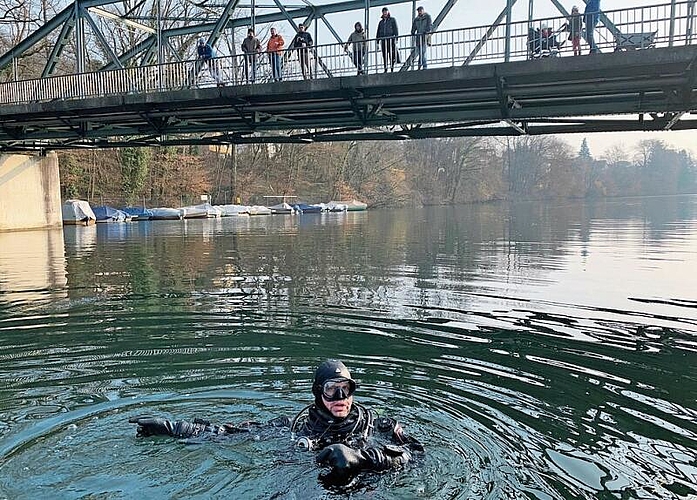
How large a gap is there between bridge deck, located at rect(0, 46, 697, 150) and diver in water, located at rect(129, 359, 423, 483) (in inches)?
474

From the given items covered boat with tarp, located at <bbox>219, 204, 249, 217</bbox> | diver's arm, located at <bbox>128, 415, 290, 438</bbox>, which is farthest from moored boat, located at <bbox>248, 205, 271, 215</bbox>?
diver's arm, located at <bbox>128, 415, 290, 438</bbox>

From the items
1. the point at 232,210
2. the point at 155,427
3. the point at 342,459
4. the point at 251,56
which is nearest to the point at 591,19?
the point at 251,56

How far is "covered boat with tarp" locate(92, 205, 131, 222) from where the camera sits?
178 ft

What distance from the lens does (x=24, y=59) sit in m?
45.0

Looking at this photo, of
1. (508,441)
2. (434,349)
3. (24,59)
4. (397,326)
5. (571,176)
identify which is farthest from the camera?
(571,176)

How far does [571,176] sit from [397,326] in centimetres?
13256

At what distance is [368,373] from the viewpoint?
947 centimetres

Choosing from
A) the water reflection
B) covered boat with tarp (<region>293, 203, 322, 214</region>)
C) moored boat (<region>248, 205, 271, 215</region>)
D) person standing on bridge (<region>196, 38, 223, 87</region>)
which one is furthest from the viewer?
covered boat with tarp (<region>293, 203, 322, 214</region>)

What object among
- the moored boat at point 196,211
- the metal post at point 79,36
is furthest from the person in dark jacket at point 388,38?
the moored boat at point 196,211

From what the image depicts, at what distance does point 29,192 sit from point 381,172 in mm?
62692

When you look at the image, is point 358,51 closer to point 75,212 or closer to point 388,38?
point 388,38

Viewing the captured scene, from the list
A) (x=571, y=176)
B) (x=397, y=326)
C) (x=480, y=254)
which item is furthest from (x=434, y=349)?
(x=571, y=176)

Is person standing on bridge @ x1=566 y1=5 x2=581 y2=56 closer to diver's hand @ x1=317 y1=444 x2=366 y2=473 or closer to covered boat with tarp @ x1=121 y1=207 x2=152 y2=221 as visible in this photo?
diver's hand @ x1=317 y1=444 x2=366 y2=473

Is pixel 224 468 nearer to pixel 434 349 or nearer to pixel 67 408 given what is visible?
pixel 67 408
